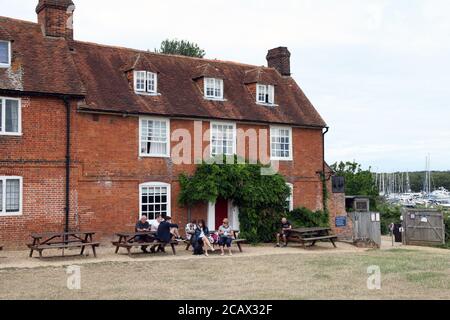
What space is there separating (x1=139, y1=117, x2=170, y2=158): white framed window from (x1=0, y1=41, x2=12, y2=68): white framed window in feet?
19.0

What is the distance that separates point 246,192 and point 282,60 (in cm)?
1051

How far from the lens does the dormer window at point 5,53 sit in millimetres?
22438

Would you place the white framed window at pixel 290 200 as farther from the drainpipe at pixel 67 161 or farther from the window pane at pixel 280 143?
the drainpipe at pixel 67 161

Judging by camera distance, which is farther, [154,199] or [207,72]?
[207,72]

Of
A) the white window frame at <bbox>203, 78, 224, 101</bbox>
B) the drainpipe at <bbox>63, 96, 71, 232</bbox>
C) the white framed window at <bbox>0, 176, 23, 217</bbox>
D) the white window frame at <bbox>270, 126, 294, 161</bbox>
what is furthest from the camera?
the white window frame at <bbox>270, 126, 294, 161</bbox>

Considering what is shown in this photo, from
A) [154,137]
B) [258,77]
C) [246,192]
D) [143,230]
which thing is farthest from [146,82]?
[143,230]

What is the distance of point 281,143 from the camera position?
29156 millimetres

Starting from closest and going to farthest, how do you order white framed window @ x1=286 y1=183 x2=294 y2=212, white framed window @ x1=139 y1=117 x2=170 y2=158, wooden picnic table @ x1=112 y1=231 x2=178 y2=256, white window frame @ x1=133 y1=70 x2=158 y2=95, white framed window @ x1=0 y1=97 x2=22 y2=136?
wooden picnic table @ x1=112 y1=231 x2=178 y2=256 < white framed window @ x1=0 y1=97 x2=22 y2=136 < white framed window @ x1=139 y1=117 x2=170 y2=158 < white window frame @ x1=133 y1=70 x2=158 y2=95 < white framed window @ x1=286 y1=183 x2=294 y2=212

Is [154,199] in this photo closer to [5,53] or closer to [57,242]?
[57,242]

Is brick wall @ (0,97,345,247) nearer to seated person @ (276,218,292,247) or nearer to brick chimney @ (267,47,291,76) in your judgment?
seated person @ (276,218,292,247)

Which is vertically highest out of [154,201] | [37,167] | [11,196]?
[37,167]

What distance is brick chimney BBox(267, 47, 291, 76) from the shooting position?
33062mm

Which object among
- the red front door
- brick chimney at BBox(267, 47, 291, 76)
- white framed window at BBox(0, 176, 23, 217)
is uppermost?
brick chimney at BBox(267, 47, 291, 76)

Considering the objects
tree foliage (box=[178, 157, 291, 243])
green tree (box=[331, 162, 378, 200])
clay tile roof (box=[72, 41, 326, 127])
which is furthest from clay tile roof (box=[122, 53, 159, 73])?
green tree (box=[331, 162, 378, 200])
